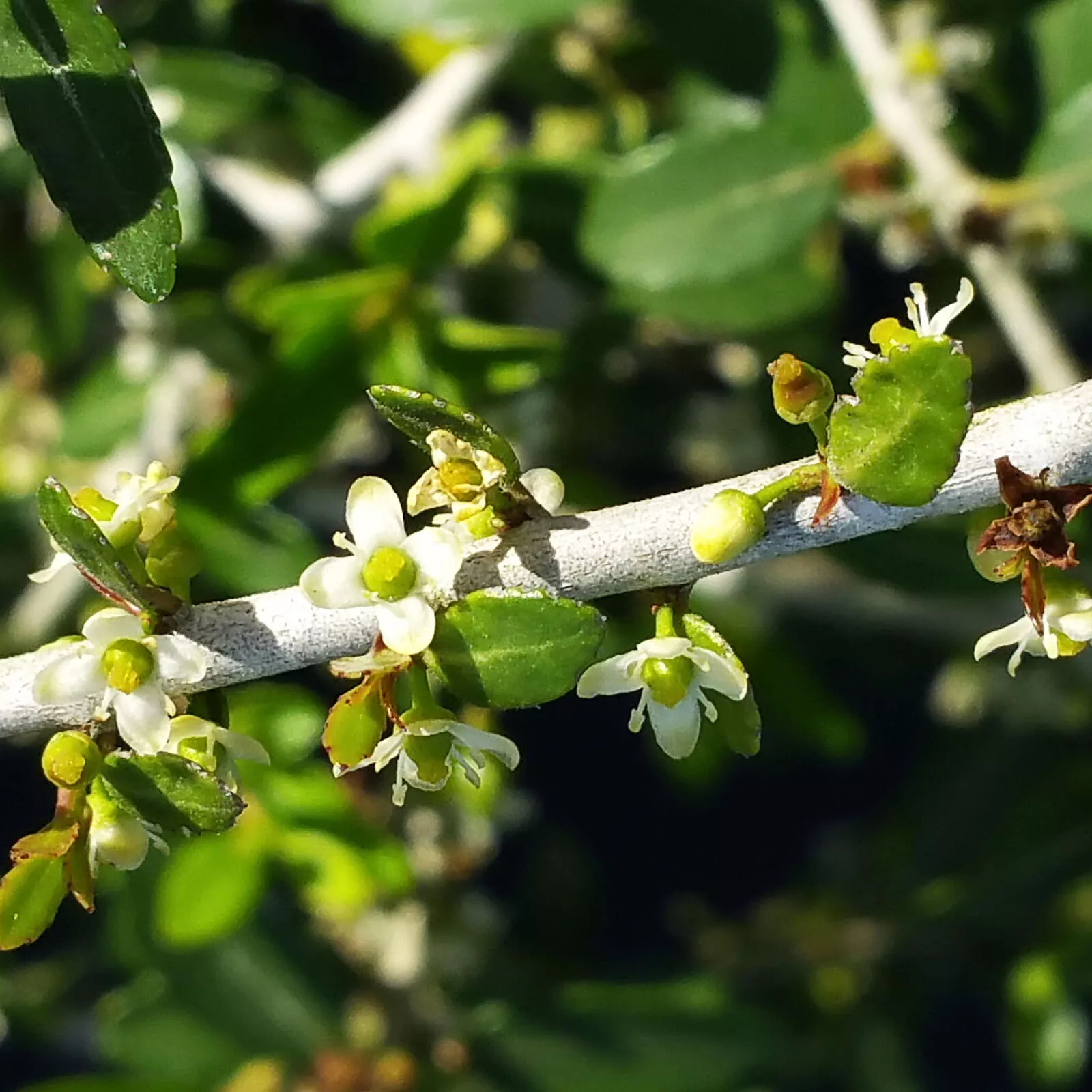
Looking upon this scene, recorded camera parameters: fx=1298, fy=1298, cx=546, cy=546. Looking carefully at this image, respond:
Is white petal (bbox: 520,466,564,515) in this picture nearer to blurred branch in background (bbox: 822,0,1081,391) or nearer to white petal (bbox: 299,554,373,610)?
white petal (bbox: 299,554,373,610)

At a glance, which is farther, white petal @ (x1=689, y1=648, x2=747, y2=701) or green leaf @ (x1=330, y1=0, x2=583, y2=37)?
green leaf @ (x1=330, y1=0, x2=583, y2=37)

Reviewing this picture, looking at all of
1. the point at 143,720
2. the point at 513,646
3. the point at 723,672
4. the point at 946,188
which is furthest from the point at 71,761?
the point at 946,188

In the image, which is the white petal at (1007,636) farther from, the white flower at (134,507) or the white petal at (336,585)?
the white flower at (134,507)

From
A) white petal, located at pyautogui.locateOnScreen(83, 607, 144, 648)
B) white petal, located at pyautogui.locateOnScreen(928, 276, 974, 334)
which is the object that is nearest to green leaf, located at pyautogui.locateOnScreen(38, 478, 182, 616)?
white petal, located at pyautogui.locateOnScreen(83, 607, 144, 648)

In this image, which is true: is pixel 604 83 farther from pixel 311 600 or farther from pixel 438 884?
pixel 311 600

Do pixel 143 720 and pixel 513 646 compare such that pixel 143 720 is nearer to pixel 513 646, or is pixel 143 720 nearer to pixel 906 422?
pixel 513 646

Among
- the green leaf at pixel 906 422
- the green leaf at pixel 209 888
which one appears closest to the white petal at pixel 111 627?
the green leaf at pixel 906 422

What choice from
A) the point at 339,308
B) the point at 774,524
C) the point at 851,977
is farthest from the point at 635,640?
the point at 851,977
